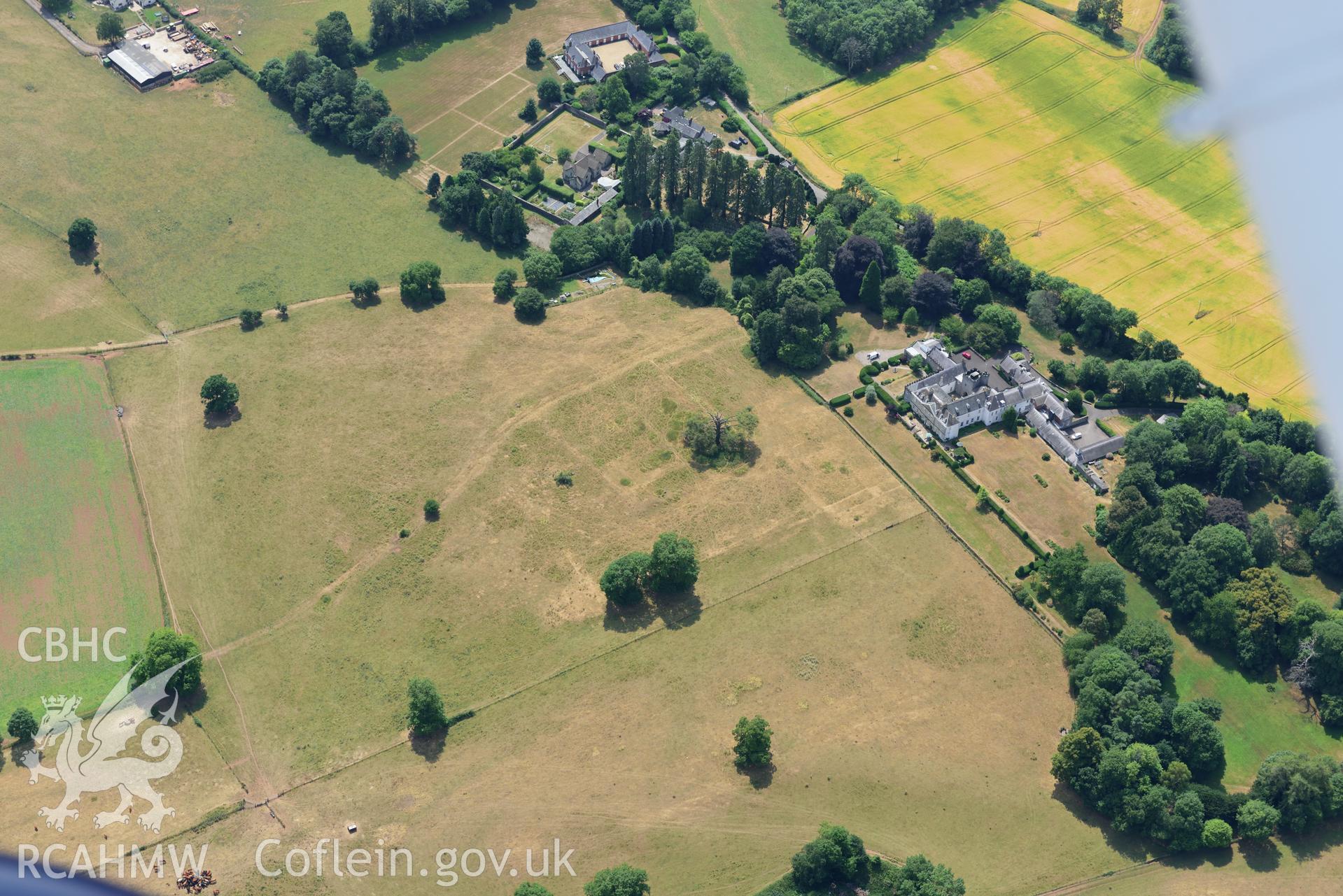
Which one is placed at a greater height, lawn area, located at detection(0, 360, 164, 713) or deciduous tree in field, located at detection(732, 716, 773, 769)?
deciduous tree in field, located at detection(732, 716, 773, 769)

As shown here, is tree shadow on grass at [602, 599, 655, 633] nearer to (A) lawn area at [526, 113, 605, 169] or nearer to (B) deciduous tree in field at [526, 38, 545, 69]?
(A) lawn area at [526, 113, 605, 169]

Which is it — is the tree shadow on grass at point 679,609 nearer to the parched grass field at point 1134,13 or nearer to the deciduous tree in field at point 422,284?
the deciduous tree in field at point 422,284

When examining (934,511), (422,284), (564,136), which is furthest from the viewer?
(564,136)

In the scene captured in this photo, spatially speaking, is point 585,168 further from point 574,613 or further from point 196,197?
point 574,613

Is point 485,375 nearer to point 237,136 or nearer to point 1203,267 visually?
point 237,136

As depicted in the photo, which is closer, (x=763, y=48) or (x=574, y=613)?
(x=574, y=613)

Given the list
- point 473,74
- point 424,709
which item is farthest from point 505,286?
point 424,709

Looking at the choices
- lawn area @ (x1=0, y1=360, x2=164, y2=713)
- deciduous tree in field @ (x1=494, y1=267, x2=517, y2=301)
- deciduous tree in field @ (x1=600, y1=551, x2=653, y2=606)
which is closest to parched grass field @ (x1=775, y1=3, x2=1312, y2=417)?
deciduous tree in field @ (x1=494, y1=267, x2=517, y2=301)
